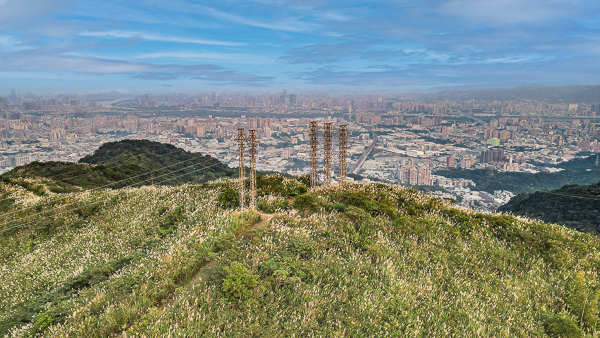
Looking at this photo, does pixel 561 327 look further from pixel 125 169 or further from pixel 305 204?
pixel 125 169

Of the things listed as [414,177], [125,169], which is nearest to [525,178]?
[414,177]

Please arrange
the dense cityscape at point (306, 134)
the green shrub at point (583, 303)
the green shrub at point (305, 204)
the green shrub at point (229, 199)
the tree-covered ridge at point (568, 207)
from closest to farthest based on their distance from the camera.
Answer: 1. the green shrub at point (583, 303)
2. the green shrub at point (305, 204)
3. the green shrub at point (229, 199)
4. the tree-covered ridge at point (568, 207)
5. the dense cityscape at point (306, 134)

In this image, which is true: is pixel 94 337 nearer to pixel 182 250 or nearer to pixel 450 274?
pixel 182 250

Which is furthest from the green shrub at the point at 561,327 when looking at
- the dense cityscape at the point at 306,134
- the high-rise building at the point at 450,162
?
the high-rise building at the point at 450,162

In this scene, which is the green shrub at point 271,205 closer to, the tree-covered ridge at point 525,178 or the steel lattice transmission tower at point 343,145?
the steel lattice transmission tower at point 343,145

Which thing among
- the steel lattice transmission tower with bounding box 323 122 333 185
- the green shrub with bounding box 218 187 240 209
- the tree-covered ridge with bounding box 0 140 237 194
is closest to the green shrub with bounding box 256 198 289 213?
the green shrub with bounding box 218 187 240 209

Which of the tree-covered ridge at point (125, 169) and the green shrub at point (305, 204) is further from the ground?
the green shrub at point (305, 204)
